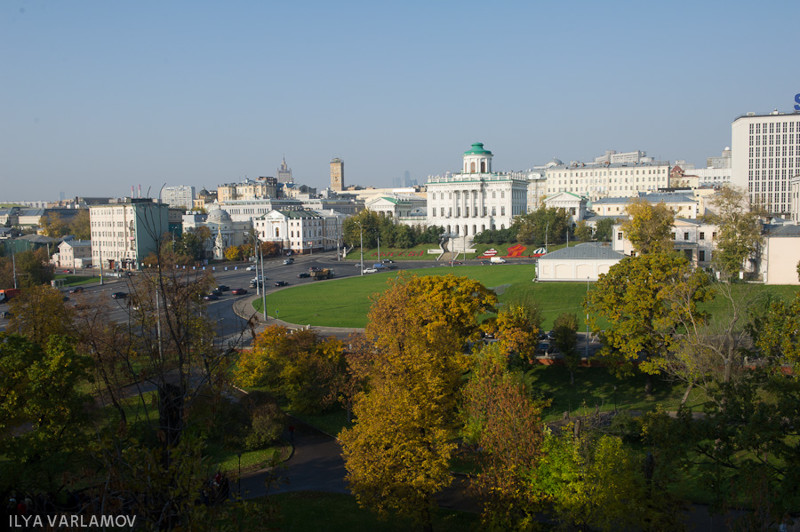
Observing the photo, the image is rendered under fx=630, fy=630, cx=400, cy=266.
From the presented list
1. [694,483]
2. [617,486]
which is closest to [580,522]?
[617,486]

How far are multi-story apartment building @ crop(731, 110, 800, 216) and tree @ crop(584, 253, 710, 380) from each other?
89.5 metres

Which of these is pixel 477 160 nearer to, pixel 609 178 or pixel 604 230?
pixel 604 230

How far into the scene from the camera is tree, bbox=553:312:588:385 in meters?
28.4

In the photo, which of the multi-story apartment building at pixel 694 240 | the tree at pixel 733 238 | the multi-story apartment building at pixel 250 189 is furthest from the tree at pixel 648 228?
the multi-story apartment building at pixel 250 189

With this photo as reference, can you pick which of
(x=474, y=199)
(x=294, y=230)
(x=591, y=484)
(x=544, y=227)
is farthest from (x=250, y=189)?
(x=591, y=484)

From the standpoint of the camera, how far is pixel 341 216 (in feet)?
372

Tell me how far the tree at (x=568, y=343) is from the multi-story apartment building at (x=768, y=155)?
90100 mm

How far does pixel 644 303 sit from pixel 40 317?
84.6 feet

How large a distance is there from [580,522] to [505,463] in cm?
218

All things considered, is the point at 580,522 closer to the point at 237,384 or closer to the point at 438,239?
the point at 237,384

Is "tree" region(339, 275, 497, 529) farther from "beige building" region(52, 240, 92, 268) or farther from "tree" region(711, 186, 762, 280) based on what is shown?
"beige building" region(52, 240, 92, 268)

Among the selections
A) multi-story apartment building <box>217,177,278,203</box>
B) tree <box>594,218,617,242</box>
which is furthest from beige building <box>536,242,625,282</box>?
multi-story apartment building <box>217,177,278,203</box>

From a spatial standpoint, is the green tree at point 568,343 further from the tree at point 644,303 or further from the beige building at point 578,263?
the beige building at point 578,263

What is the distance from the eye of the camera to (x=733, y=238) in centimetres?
4806
